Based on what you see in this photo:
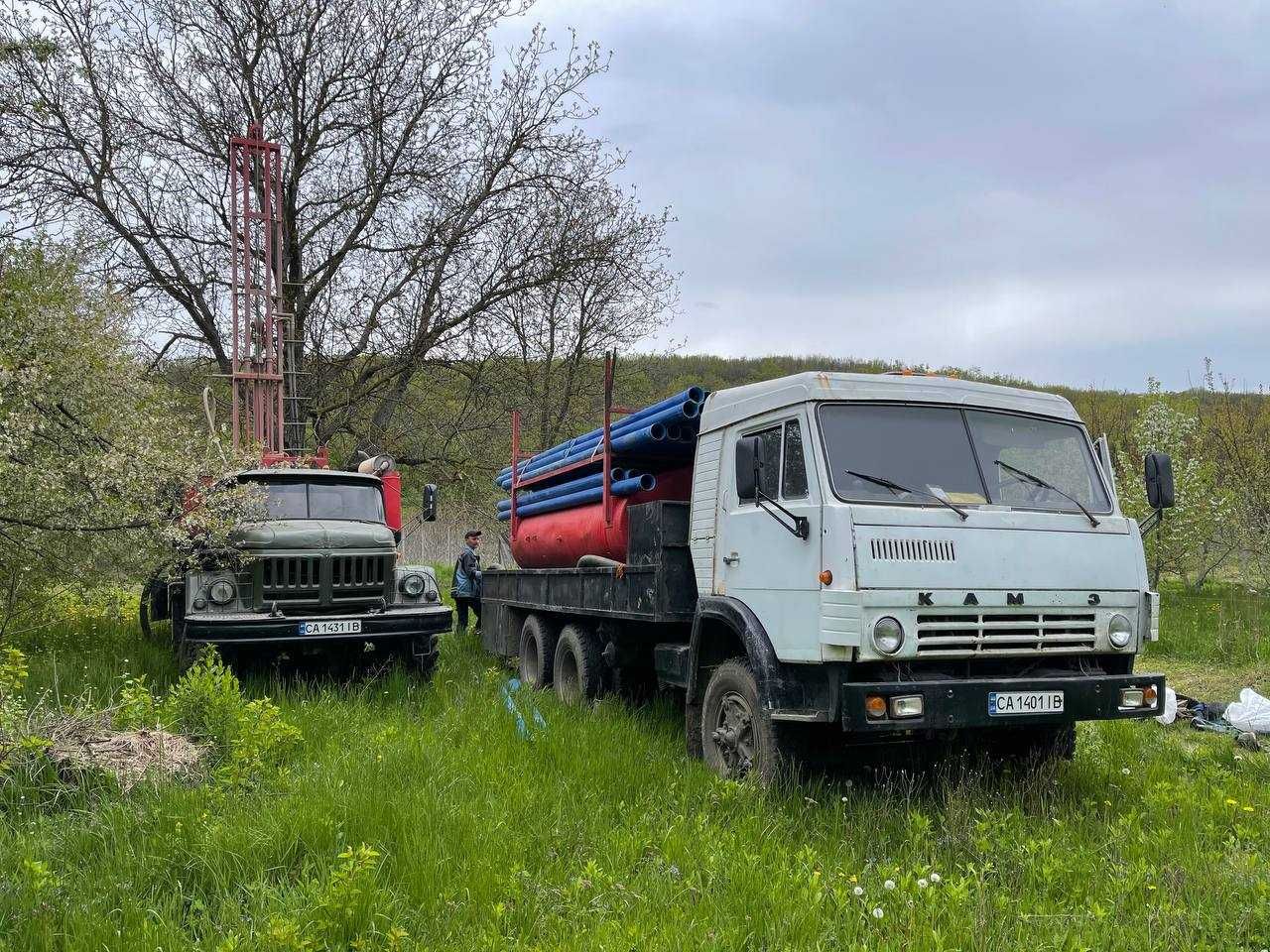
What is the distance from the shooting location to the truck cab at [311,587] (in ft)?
27.8

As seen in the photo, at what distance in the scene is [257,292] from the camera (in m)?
14.8

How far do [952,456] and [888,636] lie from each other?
4.12 feet

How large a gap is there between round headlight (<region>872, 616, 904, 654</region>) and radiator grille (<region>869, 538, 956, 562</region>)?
31 cm

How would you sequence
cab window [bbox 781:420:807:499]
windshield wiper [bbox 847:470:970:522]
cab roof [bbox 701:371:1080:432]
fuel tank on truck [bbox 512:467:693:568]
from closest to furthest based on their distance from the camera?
windshield wiper [bbox 847:470:970:522], cab window [bbox 781:420:807:499], cab roof [bbox 701:371:1080:432], fuel tank on truck [bbox 512:467:693:568]

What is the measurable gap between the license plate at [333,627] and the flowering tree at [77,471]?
1034 millimetres

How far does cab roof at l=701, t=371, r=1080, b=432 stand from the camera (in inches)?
220

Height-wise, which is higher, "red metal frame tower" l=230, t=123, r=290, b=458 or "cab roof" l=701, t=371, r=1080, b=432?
"red metal frame tower" l=230, t=123, r=290, b=458

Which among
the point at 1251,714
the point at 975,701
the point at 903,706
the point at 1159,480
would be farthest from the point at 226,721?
the point at 1251,714

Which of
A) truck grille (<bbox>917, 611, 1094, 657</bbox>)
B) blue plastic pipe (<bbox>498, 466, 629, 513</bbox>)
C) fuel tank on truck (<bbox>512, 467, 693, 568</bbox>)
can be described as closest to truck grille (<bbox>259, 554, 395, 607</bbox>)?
fuel tank on truck (<bbox>512, 467, 693, 568</bbox>)

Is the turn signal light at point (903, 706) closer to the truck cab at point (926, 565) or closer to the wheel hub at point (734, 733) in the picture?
the truck cab at point (926, 565)

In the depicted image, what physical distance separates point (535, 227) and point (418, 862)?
44.5 ft

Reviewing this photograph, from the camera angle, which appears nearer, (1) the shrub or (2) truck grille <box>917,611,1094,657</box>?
(2) truck grille <box>917,611,1094,657</box>

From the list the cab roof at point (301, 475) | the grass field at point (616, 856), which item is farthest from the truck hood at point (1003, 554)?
the cab roof at point (301, 475)

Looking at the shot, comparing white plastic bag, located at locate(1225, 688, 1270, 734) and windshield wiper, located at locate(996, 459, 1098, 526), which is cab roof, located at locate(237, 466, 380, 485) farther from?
white plastic bag, located at locate(1225, 688, 1270, 734)
